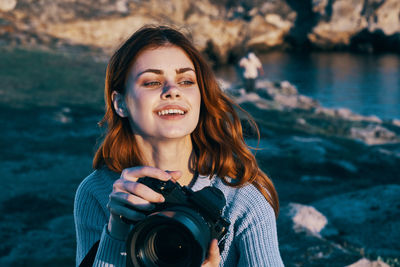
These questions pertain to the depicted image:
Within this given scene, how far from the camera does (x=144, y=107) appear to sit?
2.09 m

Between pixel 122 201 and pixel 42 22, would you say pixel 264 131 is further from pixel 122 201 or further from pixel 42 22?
pixel 42 22

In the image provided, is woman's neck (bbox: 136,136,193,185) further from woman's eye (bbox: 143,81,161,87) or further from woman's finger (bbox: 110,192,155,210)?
woman's finger (bbox: 110,192,155,210)

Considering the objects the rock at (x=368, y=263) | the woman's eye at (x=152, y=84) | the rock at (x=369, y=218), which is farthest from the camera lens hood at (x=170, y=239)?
the rock at (x=369, y=218)

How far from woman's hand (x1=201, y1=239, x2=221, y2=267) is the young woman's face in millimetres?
581

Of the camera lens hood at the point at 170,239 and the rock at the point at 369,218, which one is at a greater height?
the camera lens hood at the point at 170,239

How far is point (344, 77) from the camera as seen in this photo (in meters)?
28.3

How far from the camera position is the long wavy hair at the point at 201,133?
2201 mm

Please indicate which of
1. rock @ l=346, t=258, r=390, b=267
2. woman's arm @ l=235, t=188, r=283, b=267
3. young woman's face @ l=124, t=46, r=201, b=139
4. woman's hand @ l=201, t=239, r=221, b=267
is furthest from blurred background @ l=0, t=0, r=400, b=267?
woman's hand @ l=201, t=239, r=221, b=267

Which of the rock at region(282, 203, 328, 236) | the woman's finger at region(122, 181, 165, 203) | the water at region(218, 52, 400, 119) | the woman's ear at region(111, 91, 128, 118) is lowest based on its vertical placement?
the water at region(218, 52, 400, 119)

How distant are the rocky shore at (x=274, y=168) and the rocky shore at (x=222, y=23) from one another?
8.92ft

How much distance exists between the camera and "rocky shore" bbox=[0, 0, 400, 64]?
23.0m

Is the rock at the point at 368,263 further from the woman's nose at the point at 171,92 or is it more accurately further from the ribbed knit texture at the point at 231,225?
the woman's nose at the point at 171,92

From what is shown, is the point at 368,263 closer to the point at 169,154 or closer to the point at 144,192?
the point at 169,154

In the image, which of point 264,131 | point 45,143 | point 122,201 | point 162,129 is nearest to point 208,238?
point 122,201
